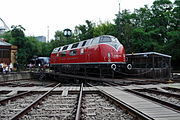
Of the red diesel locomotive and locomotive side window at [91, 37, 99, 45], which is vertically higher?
locomotive side window at [91, 37, 99, 45]

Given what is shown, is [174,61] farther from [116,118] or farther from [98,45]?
[116,118]

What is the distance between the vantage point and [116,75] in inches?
752

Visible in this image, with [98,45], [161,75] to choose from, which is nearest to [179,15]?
[161,75]

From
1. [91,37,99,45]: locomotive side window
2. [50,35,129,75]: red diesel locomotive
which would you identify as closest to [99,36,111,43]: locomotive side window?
[50,35,129,75]: red diesel locomotive

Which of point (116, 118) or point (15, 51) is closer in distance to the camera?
point (116, 118)

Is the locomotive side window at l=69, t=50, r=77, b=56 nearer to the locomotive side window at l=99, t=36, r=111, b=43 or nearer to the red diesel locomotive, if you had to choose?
the red diesel locomotive

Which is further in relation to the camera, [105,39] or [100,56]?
[105,39]

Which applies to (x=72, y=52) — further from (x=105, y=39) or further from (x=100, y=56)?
(x=100, y=56)

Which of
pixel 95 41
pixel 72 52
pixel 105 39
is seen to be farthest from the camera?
pixel 72 52

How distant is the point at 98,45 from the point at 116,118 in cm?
1237

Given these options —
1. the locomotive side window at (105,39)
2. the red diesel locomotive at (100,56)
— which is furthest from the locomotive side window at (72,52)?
the locomotive side window at (105,39)

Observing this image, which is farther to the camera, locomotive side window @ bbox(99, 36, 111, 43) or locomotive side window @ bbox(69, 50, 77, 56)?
locomotive side window @ bbox(69, 50, 77, 56)


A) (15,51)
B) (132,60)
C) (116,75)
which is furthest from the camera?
(15,51)

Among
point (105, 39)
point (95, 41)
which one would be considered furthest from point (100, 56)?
point (95, 41)
